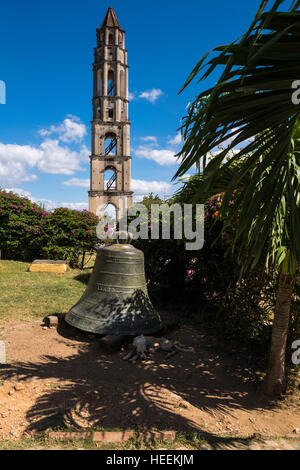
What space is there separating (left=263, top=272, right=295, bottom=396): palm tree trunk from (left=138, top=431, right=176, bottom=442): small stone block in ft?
4.55

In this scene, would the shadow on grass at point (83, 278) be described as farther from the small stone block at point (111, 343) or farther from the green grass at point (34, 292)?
the small stone block at point (111, 343)

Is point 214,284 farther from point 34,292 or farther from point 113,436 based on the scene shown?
point 34,292

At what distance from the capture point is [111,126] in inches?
1071

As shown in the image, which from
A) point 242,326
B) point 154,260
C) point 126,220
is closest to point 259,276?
point 242,326

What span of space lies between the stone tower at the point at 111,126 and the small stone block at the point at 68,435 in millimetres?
24217

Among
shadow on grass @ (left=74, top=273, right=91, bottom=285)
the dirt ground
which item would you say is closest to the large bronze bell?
the dirt ground

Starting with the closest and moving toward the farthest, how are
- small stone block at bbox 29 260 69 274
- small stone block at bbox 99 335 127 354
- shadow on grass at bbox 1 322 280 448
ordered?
shadow on grass at bbox 1 322 280 448 < small stone block at bbox 99 335 127 354 < small stone block at bbox 29 260 69 274

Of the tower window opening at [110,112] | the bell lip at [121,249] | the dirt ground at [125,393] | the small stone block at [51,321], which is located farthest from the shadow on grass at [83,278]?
the tower window opening at [110,112]

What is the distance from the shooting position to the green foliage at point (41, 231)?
10.9 meters

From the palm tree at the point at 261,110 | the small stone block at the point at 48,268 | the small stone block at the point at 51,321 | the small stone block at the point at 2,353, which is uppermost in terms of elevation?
the palm tree at the point at 261,110

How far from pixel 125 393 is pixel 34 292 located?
461cm

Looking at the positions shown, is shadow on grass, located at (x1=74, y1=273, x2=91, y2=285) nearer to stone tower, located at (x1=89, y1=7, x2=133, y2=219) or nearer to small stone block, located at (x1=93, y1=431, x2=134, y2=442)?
small stone block, located at (x1=93, y1=431, x2=134, y2=442)

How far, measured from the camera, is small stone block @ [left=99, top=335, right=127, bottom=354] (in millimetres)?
3871

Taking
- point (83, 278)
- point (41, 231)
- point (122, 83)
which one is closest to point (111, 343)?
point (83, 278)
